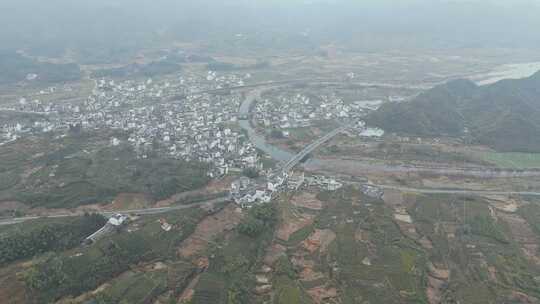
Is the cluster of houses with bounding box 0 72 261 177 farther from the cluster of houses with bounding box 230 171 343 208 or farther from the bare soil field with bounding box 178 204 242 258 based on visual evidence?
the bare soil field with bounding box 178 204 242 258

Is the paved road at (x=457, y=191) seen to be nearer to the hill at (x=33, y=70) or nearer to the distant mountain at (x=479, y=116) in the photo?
the distant mountain at (x=479, y=116)

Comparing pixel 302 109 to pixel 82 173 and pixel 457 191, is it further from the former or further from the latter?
pixel 82 173

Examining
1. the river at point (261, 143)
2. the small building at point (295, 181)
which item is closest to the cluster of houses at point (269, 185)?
the small building at point (295, 181)

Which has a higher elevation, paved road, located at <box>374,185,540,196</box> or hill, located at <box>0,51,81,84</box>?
hill, located at <box>0,51,81,84</box>

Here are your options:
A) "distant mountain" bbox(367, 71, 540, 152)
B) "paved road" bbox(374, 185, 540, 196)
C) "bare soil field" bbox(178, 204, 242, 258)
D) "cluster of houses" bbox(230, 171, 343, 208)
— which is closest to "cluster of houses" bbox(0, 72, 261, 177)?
"cluster of houses" bbox(230, 171, 343, 208)

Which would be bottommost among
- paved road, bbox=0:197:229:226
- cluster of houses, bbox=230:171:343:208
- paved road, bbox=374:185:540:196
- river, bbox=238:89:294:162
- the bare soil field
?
the bare soil field

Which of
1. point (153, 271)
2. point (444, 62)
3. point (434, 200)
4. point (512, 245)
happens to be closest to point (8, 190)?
point (153, 271)

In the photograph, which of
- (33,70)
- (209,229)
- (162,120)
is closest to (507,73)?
(162,120)
